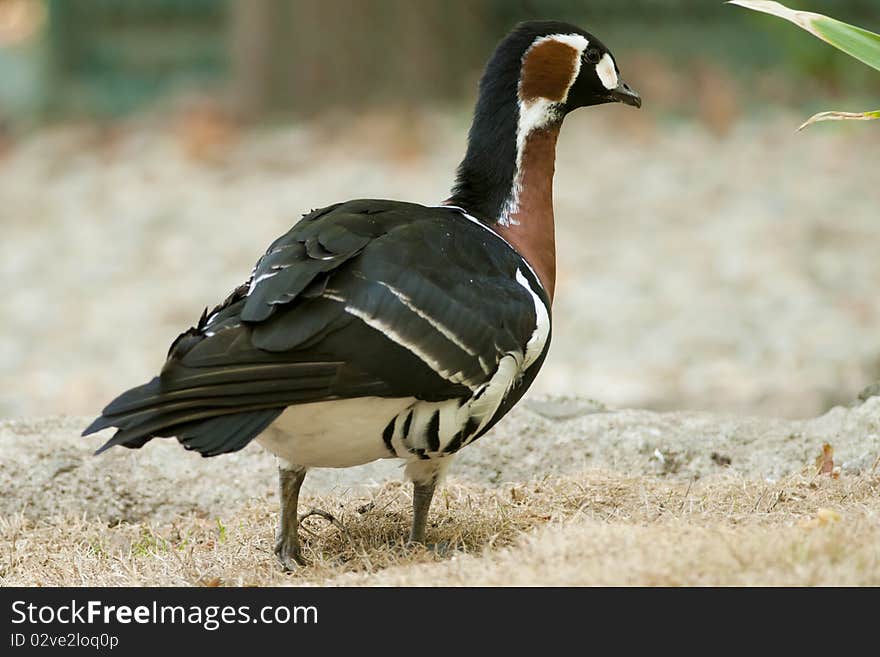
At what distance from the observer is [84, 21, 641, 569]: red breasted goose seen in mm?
3572

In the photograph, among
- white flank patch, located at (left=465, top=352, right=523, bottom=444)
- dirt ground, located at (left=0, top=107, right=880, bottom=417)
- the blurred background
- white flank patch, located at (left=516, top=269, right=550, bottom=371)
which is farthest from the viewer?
the blurred background

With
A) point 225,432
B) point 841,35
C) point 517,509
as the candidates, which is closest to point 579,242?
point 841,35

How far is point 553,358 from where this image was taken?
320 inches

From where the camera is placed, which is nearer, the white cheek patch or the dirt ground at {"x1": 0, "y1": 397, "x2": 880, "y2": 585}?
the dirt ground at {"x1": 0, "y1": 397, "x2": 880, "y2": 585}

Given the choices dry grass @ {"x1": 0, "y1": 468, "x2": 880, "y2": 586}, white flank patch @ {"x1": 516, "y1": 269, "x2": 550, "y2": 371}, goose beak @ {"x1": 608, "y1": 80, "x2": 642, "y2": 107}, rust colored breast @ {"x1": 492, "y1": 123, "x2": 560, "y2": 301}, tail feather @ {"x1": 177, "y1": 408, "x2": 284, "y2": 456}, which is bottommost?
dry grass @ {"x1": 0, "y1": 468, "x2": 880, "y2": 586}

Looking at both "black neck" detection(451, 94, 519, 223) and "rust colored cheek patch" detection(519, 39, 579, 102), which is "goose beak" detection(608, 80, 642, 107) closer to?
"rust colored cheek patch" detection(519, 39, 579, 102)

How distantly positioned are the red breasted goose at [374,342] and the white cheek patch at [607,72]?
377 mm

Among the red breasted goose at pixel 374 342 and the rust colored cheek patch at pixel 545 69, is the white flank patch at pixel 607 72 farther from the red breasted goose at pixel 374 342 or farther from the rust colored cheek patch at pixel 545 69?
the red breasted goose at pixel 374 342

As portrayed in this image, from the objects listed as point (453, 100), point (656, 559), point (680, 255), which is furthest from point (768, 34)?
point (656, 559)

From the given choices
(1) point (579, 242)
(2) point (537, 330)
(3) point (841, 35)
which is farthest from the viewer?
(1) point (579, 242)

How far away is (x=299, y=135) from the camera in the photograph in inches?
448

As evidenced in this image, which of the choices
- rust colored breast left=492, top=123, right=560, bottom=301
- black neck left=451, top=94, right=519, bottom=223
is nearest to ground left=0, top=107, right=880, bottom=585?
rust colored breast left=492, top=123, right=560, bottom=301

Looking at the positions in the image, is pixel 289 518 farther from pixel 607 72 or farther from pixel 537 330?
pixel 607 72

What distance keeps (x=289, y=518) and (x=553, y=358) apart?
4179 millimetres
